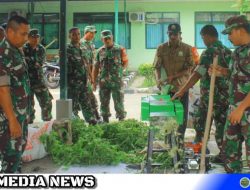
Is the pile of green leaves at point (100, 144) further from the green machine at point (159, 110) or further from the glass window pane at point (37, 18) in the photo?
the glass window pane at point (37, 18)

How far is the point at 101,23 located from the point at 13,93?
15614 mm

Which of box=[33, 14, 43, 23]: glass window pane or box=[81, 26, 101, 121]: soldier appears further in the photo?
box=[33, 14, 43, 23]: glass window pane

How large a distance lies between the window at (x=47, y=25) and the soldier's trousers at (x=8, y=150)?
15.8 meters

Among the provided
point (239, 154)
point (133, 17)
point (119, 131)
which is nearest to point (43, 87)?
point (119, 131)

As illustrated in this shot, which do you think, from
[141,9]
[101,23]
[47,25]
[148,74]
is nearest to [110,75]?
[148,74]

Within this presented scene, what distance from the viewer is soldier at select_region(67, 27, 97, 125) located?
835cm

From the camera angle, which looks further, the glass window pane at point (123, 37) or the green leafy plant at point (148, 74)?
the glass window pane at point (123, 37)

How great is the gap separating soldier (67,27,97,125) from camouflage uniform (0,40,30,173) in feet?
12.7

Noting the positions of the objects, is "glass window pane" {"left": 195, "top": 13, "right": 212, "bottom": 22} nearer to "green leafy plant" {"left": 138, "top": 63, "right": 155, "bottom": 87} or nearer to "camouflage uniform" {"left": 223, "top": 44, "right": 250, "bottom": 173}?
"green leafy plant" {"left": 138, "top": 63, "right": 155, "bottom": 87}

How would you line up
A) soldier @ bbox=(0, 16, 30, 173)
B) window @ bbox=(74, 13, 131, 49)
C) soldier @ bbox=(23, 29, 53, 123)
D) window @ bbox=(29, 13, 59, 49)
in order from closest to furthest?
soldier @ bbox=(0, 16, 30, 173) → soldier @ bbox=(23, 29, 53, 123) → window @ bbox=(74, 13, 131, 49) → window @ bbox=(29, 13, 59, 49)

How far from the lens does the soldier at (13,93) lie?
13.9ft

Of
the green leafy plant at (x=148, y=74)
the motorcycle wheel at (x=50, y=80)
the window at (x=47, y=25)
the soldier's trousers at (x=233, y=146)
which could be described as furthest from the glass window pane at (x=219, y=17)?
the soldier's trousers at (x=233, y=146)

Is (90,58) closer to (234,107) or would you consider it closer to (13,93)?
(13,93)

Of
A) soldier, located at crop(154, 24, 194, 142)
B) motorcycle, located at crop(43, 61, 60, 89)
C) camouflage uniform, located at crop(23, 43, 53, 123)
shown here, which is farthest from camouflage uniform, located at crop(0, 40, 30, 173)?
motorcycle, located at crop(43, 61, 60, 89)
